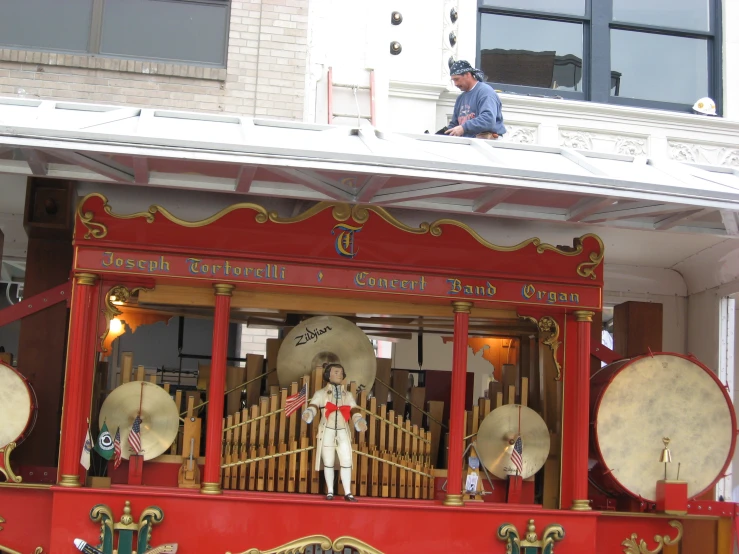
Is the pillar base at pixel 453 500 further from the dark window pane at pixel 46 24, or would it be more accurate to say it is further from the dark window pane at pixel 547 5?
the dark window pane at pixel 46 24

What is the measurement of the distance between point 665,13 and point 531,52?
159cm

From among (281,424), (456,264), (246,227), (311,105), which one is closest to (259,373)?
(281,424)

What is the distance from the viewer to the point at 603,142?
34.0ft

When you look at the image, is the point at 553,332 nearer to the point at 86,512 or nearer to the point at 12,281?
the point at 86,512

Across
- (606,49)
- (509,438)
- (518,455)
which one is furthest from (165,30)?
(518,455)

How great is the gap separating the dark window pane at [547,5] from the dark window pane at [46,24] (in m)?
4.13

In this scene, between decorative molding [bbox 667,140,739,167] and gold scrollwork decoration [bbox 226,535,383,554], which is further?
decorative molding [bbox 667,140,739,167]

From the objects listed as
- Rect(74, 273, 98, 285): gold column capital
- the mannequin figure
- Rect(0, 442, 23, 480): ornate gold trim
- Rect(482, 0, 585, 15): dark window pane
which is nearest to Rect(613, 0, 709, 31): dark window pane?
Rect(482, 0, 585, 15): dark window pane

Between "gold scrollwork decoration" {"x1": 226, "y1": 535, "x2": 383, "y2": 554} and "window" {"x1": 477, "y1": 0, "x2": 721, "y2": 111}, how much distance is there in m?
5.16

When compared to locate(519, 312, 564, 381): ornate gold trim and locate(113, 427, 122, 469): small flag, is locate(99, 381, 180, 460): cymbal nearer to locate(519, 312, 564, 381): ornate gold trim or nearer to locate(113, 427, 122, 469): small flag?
locate(113, 427, 122, 469): small flag

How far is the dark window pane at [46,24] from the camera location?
10453 mm

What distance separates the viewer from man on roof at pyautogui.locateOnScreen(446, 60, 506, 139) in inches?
324

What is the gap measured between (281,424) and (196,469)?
658 millimetres

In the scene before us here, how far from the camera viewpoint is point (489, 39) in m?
10.7
